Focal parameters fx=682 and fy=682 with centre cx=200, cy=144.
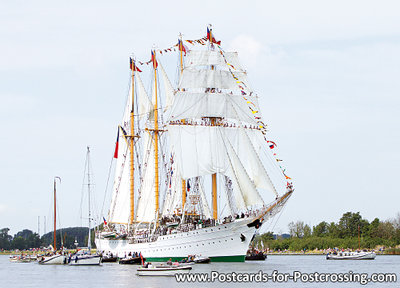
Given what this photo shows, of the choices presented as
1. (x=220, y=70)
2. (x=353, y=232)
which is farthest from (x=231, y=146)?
(x=353, y=232)

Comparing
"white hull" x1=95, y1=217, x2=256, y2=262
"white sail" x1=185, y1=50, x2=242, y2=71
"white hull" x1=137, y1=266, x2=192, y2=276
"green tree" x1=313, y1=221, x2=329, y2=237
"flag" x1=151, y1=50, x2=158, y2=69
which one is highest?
"flag" x1=151, y1=50, x2=158, y2=69

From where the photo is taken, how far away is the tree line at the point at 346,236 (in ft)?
474

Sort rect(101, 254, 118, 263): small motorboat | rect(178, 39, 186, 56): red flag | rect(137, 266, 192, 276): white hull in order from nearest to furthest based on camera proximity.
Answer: rect(137, 266, 192, 276): white hull, rect(178, 39, 186, 56): red flag, rect(101, 254, 118, 263): small motorboat

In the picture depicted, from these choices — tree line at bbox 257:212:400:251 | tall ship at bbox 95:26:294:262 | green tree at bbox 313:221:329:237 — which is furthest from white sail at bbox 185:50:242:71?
green tree at bbox 313:221:329:237

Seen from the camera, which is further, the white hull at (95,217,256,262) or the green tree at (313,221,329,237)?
the green tree at (313,221,329,237)

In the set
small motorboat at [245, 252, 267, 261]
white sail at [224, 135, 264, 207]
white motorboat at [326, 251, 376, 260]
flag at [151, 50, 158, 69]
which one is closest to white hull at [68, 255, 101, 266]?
small motorboat at [245, 252, 267, 261]

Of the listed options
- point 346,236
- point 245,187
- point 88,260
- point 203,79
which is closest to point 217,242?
point 245,187

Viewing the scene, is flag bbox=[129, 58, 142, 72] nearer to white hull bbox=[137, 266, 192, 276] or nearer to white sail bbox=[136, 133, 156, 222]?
white sail bbox=[136, 133, 156, 222]

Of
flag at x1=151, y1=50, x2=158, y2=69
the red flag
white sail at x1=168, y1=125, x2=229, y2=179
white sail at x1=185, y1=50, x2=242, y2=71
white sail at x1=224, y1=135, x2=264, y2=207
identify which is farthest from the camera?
flag at x1=151, y1=50, x2=158, y2=69

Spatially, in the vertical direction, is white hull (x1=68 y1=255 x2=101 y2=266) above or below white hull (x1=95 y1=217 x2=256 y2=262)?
below

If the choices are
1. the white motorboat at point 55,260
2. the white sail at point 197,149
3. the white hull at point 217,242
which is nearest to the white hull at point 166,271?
the white hull at point 217,242

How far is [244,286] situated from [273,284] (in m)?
4.03

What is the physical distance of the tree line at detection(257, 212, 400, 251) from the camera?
474ft

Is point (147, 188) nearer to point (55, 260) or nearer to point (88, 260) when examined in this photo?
point (88, 260)
